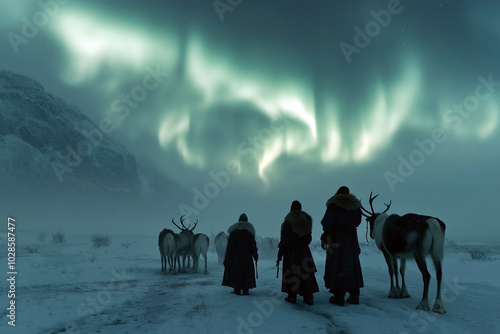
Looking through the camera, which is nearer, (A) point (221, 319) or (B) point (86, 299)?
(A) point (221, 319)

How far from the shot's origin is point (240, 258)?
30.6 ft

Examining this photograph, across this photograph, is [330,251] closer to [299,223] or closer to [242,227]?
[299,223]

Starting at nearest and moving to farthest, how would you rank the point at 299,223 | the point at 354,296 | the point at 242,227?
the point at 354,296, the point at 299,223, the point at 242,227

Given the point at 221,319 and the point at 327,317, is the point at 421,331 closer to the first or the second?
the point at 327,317

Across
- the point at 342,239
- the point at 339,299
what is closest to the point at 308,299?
the point at 339,299

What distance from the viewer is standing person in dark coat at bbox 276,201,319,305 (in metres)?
7.85

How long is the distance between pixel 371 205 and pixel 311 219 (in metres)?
2.36

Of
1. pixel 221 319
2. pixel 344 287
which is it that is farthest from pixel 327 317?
pixel 221 319

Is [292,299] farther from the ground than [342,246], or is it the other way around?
[342,246]

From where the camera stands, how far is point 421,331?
5777 millimetres

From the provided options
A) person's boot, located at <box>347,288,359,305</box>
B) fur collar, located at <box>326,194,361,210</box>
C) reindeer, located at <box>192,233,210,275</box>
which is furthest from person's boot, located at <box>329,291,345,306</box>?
reindeer, located at <box>192,233,210,275</box>

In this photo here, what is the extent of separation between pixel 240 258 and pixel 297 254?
192cm

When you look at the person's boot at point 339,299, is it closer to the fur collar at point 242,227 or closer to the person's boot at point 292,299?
the person's boot at point 292,299

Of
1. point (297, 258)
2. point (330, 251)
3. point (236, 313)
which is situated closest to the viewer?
point (236, 313)
